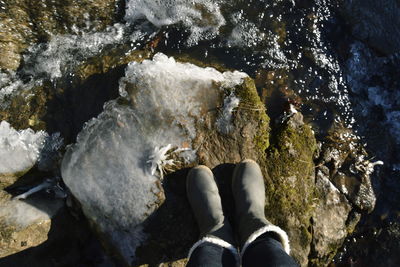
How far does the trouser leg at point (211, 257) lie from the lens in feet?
8.72

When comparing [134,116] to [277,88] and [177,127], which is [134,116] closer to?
[177,127]

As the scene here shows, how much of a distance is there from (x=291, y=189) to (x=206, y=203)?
2.65ft

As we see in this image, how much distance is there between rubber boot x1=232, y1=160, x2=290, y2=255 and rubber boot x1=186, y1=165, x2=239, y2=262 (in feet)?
0.43

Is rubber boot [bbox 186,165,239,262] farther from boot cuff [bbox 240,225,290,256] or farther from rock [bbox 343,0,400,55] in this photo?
rock [bbox 343,0,400,55]

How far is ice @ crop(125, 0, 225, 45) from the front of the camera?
3.92 meters

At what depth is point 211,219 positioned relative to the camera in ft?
10.4

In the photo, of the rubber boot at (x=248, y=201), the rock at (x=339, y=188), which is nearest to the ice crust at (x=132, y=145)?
the rubber boot at (x=248, y=201)

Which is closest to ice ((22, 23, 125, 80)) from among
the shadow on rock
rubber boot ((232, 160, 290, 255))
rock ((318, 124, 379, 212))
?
the shadow on rock

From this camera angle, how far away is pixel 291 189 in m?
3.46

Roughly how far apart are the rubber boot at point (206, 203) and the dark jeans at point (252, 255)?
19cm

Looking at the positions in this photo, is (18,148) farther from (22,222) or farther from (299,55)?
(299,55)

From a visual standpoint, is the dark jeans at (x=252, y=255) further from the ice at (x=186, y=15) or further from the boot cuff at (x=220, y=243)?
the ice at (x=186, y=15)

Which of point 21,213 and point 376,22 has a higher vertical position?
point 376,22

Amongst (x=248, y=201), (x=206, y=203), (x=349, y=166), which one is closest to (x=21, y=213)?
(x=206, y=203)
